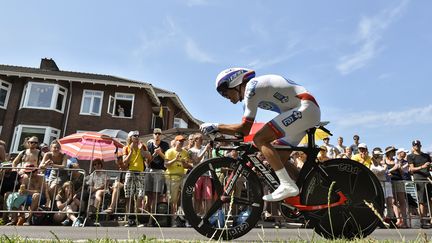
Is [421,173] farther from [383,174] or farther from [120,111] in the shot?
[120,111]

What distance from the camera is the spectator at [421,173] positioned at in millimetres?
9547

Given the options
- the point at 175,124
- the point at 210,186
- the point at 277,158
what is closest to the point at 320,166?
the point at 277,158

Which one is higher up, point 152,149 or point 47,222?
point 152,149

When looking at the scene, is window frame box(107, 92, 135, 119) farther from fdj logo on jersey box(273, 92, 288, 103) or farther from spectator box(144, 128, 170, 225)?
fdj logo on jersey box(273, 92, 288, 103)

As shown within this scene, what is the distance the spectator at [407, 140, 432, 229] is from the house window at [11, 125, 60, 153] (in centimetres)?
2565

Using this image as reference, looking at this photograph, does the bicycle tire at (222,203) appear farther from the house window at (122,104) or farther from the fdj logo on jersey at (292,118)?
the house window at (122,104)

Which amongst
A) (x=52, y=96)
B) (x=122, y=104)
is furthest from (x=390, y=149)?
(x=52, y=96)

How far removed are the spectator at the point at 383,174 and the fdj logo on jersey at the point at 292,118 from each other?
5.74m

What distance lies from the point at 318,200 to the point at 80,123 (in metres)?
28.3

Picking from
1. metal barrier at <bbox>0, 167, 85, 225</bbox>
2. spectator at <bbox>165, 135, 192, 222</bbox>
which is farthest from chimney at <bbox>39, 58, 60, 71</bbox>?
spectator at <bbox>165, 135, 192, 222</bbox>

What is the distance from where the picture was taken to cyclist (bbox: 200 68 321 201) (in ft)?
13.3

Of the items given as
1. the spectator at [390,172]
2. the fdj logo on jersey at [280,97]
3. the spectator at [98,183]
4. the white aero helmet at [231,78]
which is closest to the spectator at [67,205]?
the spectator at [98,183]

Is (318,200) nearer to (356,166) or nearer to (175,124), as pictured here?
(356,166)

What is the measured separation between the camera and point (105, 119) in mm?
29781
